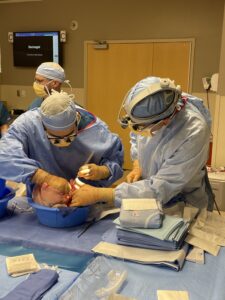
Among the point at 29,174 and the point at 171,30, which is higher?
the point at 171,30

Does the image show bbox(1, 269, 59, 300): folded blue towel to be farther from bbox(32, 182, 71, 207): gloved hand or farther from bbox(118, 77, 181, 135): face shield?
bbox(118, 77, 181, 135): face shield

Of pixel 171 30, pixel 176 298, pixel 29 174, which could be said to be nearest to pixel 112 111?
pixel 171 30

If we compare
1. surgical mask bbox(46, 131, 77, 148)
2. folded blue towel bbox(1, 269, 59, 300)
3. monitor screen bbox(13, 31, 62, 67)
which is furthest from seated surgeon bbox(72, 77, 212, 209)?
monitor screen bbox(13, 31, 62, 67)

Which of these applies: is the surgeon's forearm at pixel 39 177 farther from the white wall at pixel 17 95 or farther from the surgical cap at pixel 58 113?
the white wall at pixel 17 95

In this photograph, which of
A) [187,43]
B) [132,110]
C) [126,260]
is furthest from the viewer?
[187,43]

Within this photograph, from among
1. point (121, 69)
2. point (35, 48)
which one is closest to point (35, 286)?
point (121, 69)

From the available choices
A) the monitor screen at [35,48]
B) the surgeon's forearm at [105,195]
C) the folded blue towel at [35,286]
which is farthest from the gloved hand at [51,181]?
the monitor screen at [35,48]

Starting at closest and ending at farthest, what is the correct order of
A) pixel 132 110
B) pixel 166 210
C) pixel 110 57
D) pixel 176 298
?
pixel 176 298 → pixel 132 110 → pixel 166 210 → pixel 110 57

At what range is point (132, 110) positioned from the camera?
4.67ft

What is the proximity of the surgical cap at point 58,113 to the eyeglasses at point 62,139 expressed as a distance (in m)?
0.06

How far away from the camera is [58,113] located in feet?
5.05

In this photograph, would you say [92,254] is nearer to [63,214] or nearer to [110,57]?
[63,214]

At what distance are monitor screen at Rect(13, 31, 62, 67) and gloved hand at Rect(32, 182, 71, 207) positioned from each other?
12.1 feet

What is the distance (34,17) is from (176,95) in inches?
165
